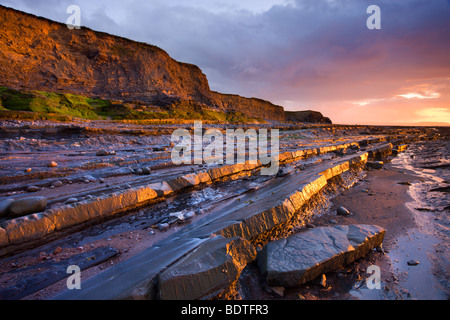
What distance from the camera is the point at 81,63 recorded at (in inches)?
981

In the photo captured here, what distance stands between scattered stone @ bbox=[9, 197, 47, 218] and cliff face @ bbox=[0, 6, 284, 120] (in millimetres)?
22929

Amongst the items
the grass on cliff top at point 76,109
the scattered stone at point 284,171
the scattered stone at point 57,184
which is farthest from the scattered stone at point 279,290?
the grass on cliff top at point 76,109

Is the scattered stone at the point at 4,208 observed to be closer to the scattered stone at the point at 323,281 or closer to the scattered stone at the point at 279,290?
the scattered stone at the point at 279,290

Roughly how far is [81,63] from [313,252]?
3283cm

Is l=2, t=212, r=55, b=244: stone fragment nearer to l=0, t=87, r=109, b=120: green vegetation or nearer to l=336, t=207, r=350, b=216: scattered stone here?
l=336, t=207, r=350, b=216: scattered stone

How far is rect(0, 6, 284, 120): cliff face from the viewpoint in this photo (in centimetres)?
2020

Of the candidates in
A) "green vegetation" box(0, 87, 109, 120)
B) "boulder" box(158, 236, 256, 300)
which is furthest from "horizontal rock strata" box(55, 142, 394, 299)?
"green vegetation" box(0, 87, 109, 120)

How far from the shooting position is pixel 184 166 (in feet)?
17.3

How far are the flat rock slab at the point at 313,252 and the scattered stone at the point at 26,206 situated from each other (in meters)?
2.82

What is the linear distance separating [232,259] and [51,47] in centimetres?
3343

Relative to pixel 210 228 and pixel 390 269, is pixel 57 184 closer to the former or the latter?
pixel 210 228

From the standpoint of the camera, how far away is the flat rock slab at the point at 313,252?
1.67 meters

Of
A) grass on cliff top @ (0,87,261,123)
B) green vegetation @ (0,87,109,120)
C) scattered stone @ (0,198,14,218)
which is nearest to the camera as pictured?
scattered stone @ (0,198,14,218)
